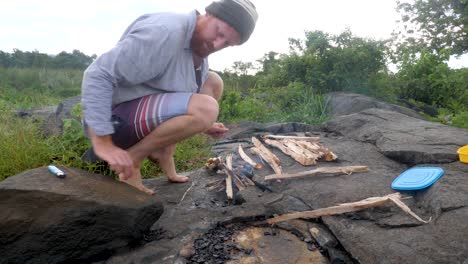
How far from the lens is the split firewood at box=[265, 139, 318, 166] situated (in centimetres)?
405

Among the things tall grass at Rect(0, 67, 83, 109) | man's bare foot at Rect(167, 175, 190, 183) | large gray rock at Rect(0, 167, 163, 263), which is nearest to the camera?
large gray rock at Rect(0, 167, 163, 263)

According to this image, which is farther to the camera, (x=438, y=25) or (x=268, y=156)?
(x=438, y=25)

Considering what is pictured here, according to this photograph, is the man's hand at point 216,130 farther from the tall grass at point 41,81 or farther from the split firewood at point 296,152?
the tall grass at point 41,81

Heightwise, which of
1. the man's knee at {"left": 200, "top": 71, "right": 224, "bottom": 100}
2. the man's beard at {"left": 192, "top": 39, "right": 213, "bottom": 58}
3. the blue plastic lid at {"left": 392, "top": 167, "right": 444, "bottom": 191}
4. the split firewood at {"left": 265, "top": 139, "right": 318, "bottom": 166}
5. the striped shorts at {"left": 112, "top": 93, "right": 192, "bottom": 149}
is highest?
the man's beard at {"left": 192, "top": 39, "right": 213, "bottom": 58}

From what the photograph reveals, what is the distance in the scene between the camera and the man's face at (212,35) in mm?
2748

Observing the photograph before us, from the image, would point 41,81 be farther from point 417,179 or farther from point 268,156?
point 417,179

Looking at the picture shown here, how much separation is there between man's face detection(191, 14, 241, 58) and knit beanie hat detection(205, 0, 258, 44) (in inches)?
1.4

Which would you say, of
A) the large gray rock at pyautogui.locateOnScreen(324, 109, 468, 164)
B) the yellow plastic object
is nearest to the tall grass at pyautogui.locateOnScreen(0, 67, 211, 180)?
the large gray rock at pyautogui.locateOnScreen(324, 109, 468, 164)

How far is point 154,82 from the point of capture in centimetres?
288

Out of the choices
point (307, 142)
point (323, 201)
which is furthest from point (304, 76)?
point (323, 201)

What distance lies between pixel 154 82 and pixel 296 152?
2.07 meters

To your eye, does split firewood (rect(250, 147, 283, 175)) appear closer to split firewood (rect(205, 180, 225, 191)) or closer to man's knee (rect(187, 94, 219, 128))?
split firewood (rect(205, 180, 225, 191))

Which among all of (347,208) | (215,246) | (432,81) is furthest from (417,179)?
(432,81)

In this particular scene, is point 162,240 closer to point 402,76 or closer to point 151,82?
point 151,82
